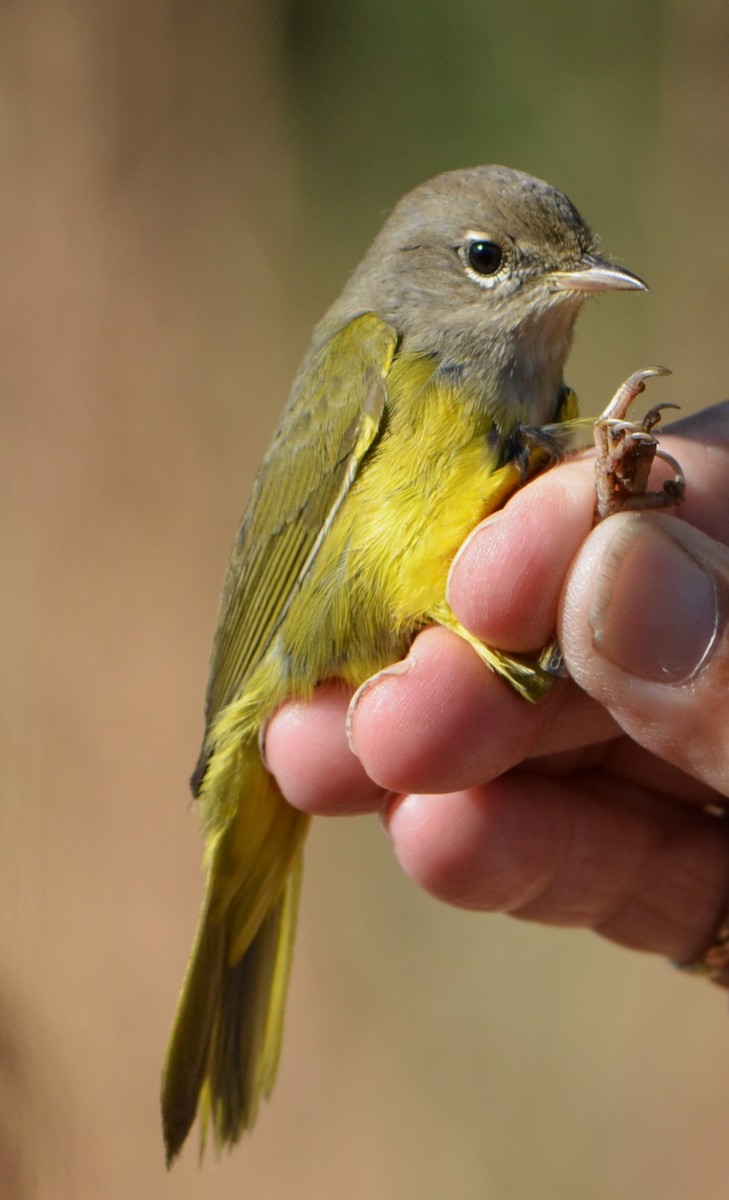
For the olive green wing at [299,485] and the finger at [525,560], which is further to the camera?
the olive green wing at [299,485]

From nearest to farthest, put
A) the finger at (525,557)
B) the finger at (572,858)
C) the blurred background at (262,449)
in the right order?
1. the finger at (525,557)
2. the finger at (572,858)
3. the blurred background at (262,449)

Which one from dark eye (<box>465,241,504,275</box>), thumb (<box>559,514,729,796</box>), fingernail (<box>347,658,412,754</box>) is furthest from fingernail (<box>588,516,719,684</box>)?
dark eye (<box>465,241,504,275</box>)

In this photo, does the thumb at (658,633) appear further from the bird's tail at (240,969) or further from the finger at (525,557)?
the bird's tail at (240,969)

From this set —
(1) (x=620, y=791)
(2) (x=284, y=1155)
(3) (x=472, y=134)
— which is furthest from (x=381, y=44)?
(2) (x=284, y=1155)

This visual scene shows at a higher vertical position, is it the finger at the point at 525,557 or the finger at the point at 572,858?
the finger at the point at 525,557

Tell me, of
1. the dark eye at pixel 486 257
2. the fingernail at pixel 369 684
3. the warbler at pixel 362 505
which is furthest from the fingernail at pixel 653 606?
the dark eye at pixel 486 257

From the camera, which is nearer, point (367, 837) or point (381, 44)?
point (367, 837)

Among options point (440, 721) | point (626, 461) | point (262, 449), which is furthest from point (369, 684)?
point (262, 449)

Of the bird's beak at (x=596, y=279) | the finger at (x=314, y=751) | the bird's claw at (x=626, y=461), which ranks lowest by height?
the finger at (x=314, y=751)

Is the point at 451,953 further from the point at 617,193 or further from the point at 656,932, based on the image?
the point at 617,193
